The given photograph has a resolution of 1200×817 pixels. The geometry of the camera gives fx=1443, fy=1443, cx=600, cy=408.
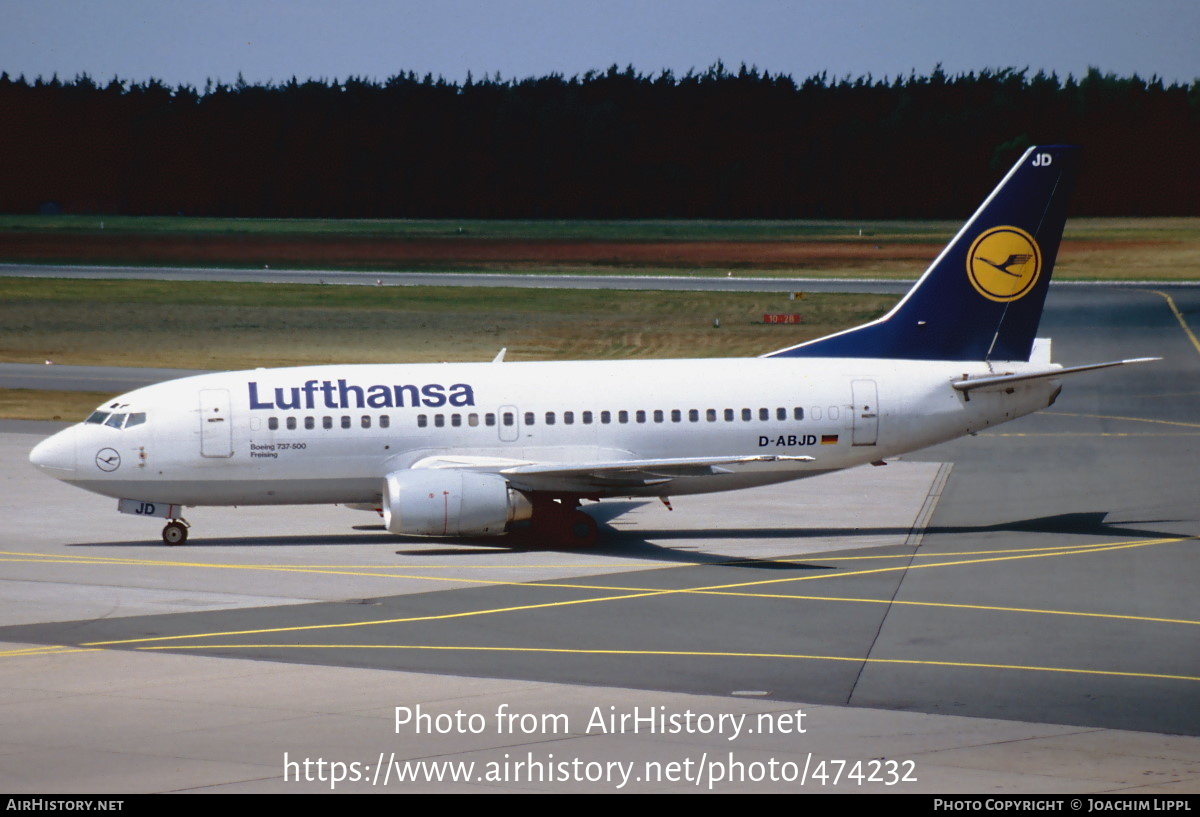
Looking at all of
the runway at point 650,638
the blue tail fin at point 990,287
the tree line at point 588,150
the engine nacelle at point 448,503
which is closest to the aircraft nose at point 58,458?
the runway at point 650,638

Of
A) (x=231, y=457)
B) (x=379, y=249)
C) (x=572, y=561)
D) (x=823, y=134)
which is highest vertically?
(x=823, y=134)

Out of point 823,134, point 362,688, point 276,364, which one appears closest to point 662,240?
point 823,134

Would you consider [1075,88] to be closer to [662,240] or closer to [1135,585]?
[662,240]

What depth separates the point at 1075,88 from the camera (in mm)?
177000

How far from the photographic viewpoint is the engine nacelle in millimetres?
32000

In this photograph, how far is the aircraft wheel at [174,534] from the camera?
1349 inches

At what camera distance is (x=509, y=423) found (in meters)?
34.3

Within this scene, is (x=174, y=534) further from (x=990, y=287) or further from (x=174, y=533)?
(x=990, y=287)

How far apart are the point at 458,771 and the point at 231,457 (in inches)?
715

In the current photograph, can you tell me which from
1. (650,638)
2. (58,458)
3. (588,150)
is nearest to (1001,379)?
(650,638)

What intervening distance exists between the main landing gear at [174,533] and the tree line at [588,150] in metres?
118

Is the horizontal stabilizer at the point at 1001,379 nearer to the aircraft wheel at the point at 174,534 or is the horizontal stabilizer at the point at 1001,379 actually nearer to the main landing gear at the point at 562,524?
the main landing gear at the point at 562,524

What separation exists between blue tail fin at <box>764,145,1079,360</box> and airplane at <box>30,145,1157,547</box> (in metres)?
0.05

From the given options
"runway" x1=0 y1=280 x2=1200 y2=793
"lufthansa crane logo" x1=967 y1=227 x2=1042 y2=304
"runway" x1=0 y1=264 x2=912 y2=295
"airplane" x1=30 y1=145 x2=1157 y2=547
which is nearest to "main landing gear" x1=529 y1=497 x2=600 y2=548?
"airplane" x1=30 y1=145 x2=1157 y2=547
